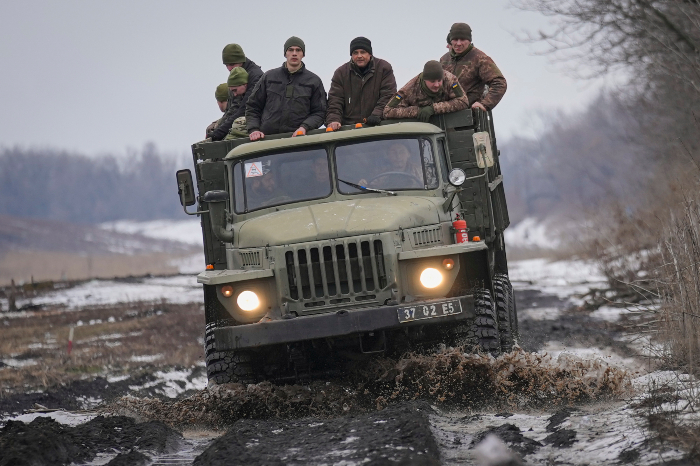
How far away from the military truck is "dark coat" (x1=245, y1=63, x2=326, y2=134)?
486mm

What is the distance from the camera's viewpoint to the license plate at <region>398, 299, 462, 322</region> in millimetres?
7461

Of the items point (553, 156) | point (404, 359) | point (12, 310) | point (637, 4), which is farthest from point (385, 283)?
point (553, 156)

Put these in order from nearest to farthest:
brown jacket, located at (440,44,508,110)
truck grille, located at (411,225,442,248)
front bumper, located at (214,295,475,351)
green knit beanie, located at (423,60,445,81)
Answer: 1. front bumper, located at (214,295,475,351)
2. truck grille, located at (411,225,442,248)
3. green knit beanie, located at (423,60,445,81)
4. brown jacket, located at (440,44,508,110)

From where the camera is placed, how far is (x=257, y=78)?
11.1 m

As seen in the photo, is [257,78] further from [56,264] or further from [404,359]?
[56,264]

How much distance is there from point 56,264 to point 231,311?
59009 mm

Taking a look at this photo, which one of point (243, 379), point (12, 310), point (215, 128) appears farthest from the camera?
point (12, 310)

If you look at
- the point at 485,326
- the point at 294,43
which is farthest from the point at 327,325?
the point at 294,43

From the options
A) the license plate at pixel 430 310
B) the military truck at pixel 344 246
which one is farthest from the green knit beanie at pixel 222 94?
the license plate at pixel 430 310

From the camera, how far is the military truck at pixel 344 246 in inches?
301

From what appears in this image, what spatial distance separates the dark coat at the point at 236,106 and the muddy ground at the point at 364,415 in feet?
9.74

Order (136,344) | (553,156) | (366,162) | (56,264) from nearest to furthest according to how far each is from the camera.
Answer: (366,162), (136,344), (56,264), (553,156)

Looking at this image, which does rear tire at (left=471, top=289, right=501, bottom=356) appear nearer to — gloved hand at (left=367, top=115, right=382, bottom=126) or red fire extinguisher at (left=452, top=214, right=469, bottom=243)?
red fire extinguisher at (left=452, top=214, right=469, bottom=243)

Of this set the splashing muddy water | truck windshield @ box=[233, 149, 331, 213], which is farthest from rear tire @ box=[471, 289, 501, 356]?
truck windshield @ box=[233, 149, 331, 213]
